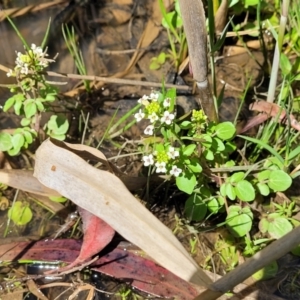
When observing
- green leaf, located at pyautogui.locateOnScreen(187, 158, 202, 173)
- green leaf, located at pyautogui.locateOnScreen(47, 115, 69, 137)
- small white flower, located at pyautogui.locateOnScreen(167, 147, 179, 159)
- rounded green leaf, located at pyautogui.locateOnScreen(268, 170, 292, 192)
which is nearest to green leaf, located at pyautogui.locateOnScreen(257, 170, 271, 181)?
rounded green leaf, located at pyautogui.locateOnScreen(268, 170, 292, 192)

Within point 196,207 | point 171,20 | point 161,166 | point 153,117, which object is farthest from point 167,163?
point 171,20

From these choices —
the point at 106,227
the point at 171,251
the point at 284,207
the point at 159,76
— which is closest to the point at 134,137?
the point at 159,76

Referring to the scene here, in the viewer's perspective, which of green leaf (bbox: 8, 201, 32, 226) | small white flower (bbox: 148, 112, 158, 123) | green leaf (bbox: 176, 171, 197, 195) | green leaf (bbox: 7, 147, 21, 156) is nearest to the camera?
small white flower (bbox: 148, 112, 158, 123)

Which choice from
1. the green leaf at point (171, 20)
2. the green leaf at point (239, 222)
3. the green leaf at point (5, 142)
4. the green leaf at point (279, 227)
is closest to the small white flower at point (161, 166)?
the green leaf at point (239, 222)

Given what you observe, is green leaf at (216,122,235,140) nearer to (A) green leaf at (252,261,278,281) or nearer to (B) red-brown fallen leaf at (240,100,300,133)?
(B) red-brown fallen leaf at (240,100,300,133)

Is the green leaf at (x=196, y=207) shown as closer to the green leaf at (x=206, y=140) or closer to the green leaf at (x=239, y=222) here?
the green leaf at (x=239, y=222)
